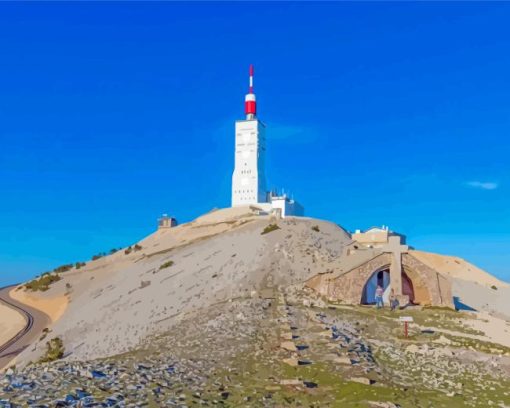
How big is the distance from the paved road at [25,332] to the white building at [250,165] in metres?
44.4

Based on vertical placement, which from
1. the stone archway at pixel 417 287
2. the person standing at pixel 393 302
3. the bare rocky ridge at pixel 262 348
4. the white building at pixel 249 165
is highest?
the white building at pixel 249 165

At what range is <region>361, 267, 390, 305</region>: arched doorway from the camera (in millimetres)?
40172

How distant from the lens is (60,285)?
85625mm

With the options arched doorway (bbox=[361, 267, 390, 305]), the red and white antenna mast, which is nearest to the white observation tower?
the red and white antenna mast

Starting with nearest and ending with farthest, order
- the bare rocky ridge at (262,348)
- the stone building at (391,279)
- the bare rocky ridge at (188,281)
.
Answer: the bare rocky ridge at (262,348), the stone building at (391,279), the bare rocky ridge at (188,281)

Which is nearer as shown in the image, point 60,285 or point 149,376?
point 149,376

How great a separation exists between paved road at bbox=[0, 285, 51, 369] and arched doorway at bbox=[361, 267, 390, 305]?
31013mm

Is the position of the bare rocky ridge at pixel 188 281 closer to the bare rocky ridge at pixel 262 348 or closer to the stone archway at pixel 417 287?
the bare rocky ridge at pixel 262 348

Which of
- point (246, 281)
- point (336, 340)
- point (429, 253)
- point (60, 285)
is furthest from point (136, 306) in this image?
point (429, 253)

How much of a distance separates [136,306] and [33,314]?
→ 2872 cm

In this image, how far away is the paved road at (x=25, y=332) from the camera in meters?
50.8

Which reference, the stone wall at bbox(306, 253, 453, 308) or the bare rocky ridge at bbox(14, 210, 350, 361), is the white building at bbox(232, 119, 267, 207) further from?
the stone wall at bbox(306, 253, 453, 308)

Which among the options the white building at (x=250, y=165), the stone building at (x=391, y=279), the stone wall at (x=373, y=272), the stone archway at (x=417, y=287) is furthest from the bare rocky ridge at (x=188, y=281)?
the white building at (x=250, y=165)

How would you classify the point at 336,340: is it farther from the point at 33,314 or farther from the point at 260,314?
the point at 33,314
